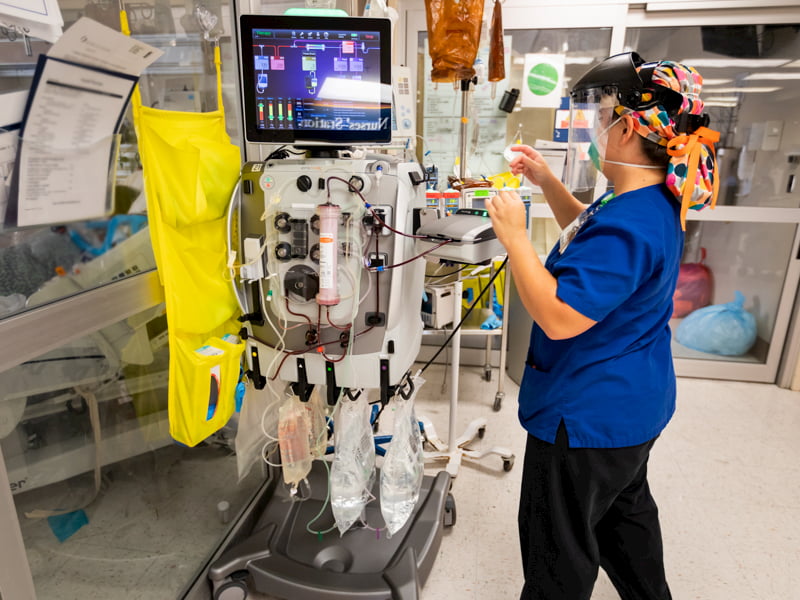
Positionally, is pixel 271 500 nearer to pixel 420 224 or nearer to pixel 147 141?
pixel 420 224

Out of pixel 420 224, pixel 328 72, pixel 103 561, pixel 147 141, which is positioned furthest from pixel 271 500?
pixel 328 72

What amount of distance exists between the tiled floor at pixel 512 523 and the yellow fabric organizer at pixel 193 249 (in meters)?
0.37

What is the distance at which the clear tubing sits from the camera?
123 cm

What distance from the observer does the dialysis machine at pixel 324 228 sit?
1280mm

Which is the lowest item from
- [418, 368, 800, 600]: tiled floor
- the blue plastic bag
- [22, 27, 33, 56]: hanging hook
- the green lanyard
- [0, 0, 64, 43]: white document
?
[418, 368, 800, 600]: tiled floor

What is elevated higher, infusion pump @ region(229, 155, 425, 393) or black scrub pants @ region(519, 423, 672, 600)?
infusion pump @ region(229, 155, 425, 393)

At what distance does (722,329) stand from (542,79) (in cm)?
195

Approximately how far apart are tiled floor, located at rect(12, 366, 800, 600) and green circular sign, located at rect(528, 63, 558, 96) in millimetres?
1859

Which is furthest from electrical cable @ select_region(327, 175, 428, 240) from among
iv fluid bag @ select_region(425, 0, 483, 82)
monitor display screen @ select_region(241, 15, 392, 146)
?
iv fluid bag @ select_region(425, 0, 483, 82)

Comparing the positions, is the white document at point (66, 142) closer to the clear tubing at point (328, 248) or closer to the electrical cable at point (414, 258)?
the clear tubing at point (328, 248)

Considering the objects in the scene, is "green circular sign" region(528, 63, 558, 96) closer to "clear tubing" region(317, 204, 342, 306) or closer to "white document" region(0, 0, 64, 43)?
"clear tubing" region(317, 204, 342, 306)

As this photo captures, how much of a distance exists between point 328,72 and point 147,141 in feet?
1.59

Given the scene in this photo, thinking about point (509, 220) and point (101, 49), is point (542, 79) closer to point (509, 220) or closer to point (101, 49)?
point (509, 220)

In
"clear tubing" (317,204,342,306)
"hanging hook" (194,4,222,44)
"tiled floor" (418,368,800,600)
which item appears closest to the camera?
"clear tubing" (317,204,342,306)
